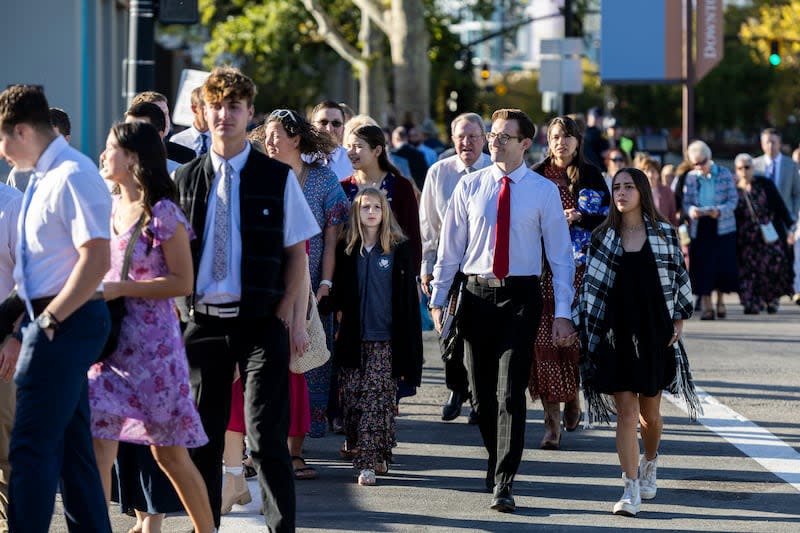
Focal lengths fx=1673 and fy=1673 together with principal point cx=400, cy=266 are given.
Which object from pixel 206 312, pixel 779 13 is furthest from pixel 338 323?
pixel 779 13

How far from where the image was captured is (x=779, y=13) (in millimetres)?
70562

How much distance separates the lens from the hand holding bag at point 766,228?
60.3 ft

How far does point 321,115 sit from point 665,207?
8301 millimetres

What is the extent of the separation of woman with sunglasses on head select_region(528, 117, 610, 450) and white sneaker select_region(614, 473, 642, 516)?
74.3 inches

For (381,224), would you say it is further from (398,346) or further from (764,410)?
(764,410)

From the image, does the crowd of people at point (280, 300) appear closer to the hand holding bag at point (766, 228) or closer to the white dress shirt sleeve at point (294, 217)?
the white dress shirt sleeve at point (294, 217)

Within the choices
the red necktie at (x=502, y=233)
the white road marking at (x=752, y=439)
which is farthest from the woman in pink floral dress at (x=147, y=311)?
the white road marking at (x=752, y=439)

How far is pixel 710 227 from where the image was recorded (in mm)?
18109

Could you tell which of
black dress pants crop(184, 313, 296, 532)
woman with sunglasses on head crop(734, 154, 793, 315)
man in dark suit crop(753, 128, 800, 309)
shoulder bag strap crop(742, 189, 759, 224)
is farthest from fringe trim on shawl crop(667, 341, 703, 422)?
man in dark suit crop(753, 128, 800, 309)

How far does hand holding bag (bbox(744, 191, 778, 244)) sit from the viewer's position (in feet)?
60.3

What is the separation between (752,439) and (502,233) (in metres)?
3.00

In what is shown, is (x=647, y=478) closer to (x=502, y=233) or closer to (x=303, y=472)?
(x=502, y=233)

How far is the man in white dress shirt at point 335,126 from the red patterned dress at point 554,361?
134 centimetres

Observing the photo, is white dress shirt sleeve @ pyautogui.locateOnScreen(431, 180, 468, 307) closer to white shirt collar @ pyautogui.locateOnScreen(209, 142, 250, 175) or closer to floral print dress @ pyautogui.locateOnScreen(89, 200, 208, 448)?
white shirt collar @ pyautogui.locateOnScreen(209, 142, 250, 175)
